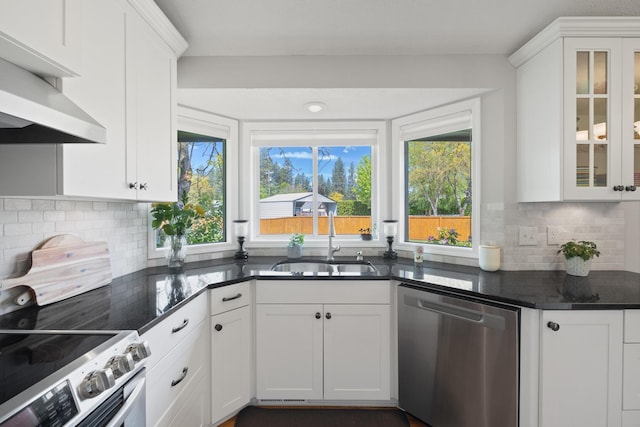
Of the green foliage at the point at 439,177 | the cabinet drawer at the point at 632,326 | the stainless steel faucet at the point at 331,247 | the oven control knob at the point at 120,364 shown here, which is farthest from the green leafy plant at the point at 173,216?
the cabinet drawer at the point at 632,326

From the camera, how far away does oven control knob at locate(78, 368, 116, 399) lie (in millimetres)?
769

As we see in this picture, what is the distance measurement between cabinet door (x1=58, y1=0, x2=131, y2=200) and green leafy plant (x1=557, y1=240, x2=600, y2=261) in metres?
2.64

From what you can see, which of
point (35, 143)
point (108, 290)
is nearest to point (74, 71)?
point (35, 143)

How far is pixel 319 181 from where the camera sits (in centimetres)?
282

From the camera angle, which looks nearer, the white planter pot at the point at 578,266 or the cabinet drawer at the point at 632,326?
the cabinet drawer at the point at 632,326

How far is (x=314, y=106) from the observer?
2348mm

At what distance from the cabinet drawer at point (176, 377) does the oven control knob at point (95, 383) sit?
0.36m

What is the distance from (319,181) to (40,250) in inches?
79.4

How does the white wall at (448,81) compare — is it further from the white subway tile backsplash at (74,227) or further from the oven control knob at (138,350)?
the oven control knob at (138,350)

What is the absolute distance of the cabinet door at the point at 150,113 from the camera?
1.44m

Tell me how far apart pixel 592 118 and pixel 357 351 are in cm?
201

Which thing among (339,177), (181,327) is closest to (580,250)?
(339,177)

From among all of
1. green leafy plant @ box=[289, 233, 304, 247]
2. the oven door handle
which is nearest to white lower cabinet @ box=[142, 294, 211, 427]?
the oven door handle

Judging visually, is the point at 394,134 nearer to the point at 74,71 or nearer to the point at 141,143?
the point at 141,143
